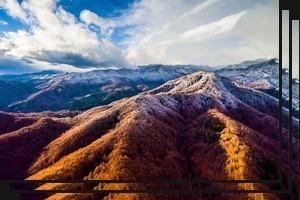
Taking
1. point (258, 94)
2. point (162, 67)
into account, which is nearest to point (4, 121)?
point (258, 94)

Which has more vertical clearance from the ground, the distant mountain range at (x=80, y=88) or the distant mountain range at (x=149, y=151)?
the distant mountain range at (x=80, y=88)

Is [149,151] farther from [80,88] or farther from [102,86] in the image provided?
[102,86]

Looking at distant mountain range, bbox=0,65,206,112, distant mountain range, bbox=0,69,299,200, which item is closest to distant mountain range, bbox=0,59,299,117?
distant mountain range, bbox=0,65,206,112

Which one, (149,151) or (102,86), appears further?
(102,86)

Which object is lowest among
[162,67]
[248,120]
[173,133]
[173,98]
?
[173,133]

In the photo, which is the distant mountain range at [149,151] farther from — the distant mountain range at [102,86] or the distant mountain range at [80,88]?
the distant mountain range at [80,88]

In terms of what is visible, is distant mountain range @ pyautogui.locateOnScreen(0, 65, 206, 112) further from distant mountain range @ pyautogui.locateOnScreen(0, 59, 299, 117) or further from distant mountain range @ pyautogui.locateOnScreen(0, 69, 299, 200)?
distant mountain range @ pyautogui.locateOnScreen(0, 69, 299, 200)

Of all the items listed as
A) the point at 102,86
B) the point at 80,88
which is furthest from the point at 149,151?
the point at 102,86

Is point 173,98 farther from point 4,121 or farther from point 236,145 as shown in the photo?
point 4,121

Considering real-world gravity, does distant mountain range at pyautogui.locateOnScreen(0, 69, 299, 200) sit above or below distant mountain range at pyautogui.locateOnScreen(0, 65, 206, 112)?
below

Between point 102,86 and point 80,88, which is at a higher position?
point 102,86

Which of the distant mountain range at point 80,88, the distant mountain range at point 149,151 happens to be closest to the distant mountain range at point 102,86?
the distant mountain range at point 80,88
